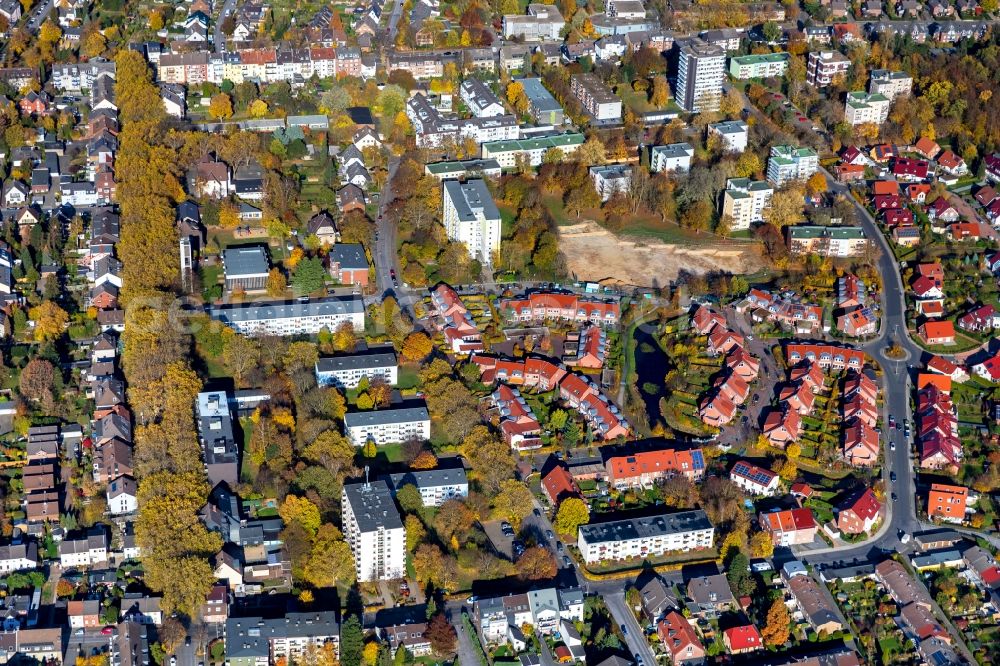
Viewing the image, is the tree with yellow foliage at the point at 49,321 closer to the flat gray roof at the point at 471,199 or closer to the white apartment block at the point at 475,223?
the white apartment block at the point at 475,223

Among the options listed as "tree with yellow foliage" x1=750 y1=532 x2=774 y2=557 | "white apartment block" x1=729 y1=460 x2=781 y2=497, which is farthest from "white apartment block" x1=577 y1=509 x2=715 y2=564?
"white apartment block" x1=729 y1=460 x2=781 y2=497

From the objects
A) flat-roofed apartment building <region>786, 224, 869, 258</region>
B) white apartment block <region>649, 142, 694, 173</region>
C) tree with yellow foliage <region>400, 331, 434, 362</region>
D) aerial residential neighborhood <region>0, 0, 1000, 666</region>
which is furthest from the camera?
white apartment block <region>649, 142, 694, 173</region>

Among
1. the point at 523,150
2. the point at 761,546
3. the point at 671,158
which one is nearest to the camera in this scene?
the point at 761,546

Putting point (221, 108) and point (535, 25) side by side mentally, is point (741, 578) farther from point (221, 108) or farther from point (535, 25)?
point (535, 25)

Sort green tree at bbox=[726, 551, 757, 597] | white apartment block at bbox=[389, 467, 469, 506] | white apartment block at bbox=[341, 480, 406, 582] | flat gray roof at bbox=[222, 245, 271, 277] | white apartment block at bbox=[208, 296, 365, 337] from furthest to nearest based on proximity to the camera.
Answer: flat gray roof at bbox=[222, 245, 271, 277]
white apartment block at bbox=[208, 296, 365, 337]
white apartment block at bbox=[389, 467, 469, 506]
green tree at bbox=[726, 551, 757, 597]
white apartment block at bbox=[341, 480, 406, 582]

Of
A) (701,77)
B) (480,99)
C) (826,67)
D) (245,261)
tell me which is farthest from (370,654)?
(826,67)

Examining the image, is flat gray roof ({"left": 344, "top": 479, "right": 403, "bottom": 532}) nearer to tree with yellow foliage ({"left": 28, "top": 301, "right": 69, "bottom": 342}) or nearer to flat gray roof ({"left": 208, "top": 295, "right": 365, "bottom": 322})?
flat gray roof ({"left": 208, "top": 295, "right": 365, "bottom": 322})

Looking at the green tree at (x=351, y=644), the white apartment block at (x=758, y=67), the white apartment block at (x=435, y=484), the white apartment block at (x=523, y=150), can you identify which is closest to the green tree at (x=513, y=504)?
the white apartment block at (x=435, y=484)
